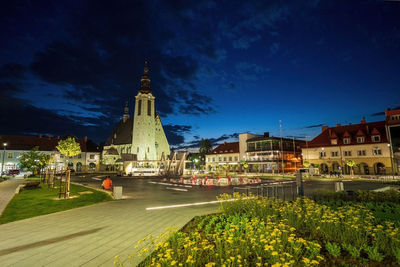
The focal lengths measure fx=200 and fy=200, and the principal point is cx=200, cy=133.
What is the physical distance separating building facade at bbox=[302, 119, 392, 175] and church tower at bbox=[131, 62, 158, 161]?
1771 inches

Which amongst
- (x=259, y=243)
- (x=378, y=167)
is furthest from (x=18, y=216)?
(x=378, y=167)

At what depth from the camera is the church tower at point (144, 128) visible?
62375 mm

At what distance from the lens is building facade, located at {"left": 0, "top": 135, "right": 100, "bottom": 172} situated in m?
58.2

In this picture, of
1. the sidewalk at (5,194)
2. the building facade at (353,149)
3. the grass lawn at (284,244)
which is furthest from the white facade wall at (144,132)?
the grass lawn at (284,244)

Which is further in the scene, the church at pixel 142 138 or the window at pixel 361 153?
the church at pixel 142 138

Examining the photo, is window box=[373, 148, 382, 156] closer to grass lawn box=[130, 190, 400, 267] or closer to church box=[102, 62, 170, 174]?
grass lawn box=[130, 190, 400, 267]

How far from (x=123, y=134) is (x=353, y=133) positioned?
69.2m

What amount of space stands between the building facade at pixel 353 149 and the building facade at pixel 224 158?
22.1m

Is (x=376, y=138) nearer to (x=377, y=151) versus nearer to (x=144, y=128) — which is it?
(x=377, y=151)

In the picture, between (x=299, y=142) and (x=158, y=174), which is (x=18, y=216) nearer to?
(x=158, y=174)

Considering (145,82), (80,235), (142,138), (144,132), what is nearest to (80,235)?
(80,235)

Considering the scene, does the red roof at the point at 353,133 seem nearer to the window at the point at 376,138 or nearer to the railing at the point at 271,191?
the window at the point at 376,138

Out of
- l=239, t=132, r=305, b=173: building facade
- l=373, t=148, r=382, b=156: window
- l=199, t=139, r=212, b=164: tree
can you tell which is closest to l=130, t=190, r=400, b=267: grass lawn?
l=373, t=148, r=382, b=156: window

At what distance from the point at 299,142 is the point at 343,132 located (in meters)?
21.5
